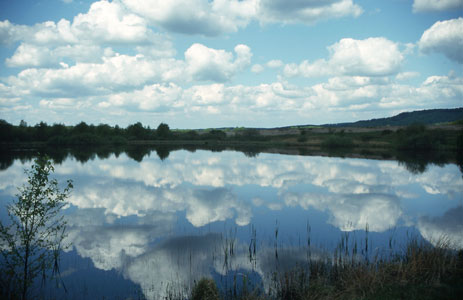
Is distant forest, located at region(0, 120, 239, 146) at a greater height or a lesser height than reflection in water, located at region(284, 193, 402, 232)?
greater

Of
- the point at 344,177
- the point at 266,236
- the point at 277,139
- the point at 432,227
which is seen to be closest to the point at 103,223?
the point at 266,236

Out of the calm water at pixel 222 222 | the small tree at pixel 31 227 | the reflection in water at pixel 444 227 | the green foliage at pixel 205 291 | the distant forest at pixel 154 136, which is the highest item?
the distant forest at pixel 154 136

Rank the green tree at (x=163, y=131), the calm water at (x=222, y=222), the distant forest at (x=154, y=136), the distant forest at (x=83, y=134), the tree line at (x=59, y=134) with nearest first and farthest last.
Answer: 1. the calm water at (x=222, y=222)
2. the distant forest at (x=154, y=136)
3. the tree line at (x=59, y=134)
4. the distant forest at (x=83, y=134)
5. the green tree at (x=163, y=131)

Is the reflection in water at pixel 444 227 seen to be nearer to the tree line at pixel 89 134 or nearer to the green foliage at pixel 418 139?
the green foliage at pixel 418 139

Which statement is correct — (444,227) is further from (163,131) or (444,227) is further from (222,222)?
(163,131)

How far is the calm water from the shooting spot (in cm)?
1012

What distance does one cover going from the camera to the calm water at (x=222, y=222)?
33.2ft

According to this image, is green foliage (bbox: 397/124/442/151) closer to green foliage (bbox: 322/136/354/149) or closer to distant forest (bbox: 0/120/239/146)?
green foliage (bbox: 322/136/354/149)

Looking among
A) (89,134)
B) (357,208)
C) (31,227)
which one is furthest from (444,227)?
(89,134)

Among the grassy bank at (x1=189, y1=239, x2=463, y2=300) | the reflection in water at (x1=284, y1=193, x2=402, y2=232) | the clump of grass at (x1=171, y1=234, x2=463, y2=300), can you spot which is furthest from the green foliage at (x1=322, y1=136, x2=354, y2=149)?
the clump of grass at (x1=171, y1=234, x2=463, y2=300)

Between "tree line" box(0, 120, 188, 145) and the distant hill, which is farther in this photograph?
the distant hill

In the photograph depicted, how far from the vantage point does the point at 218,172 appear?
38.6 meters

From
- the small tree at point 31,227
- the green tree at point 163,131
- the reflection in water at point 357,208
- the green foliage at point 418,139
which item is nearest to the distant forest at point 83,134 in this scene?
the green tree at point 163,131

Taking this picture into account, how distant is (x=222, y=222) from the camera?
16.5 metres
